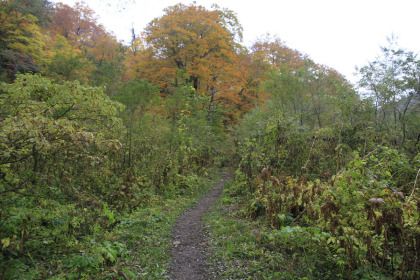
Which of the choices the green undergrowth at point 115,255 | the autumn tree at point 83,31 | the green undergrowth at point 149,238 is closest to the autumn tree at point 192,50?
the autumn tree at point 83,31

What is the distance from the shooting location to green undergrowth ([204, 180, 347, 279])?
A: 363 cm

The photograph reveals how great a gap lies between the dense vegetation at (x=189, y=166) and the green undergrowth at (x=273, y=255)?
3cm

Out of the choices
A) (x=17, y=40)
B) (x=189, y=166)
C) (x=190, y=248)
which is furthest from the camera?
(x=17, y=40)

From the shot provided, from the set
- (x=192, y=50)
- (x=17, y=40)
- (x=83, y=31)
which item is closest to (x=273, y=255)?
(x=192, y=50)

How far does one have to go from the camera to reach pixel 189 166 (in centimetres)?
1245

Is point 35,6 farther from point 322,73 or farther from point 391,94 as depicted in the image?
point 391,94

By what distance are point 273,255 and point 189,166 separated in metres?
8.65

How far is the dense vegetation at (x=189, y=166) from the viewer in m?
3.33

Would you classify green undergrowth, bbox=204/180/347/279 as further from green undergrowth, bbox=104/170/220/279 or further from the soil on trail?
green undergrowth, bbox=104/170/220/279

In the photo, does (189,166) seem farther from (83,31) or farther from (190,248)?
(83,31)

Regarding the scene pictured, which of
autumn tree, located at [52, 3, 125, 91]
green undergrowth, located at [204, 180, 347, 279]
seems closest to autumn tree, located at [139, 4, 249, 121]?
autumn tree, located at [52, 3, 125, 91]

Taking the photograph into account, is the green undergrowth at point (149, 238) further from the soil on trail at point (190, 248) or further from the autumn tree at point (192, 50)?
the autumn tree at point (192, 50)

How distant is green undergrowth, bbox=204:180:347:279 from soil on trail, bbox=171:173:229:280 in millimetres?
221

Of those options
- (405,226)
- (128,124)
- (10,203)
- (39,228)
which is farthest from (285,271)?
(128,124)
